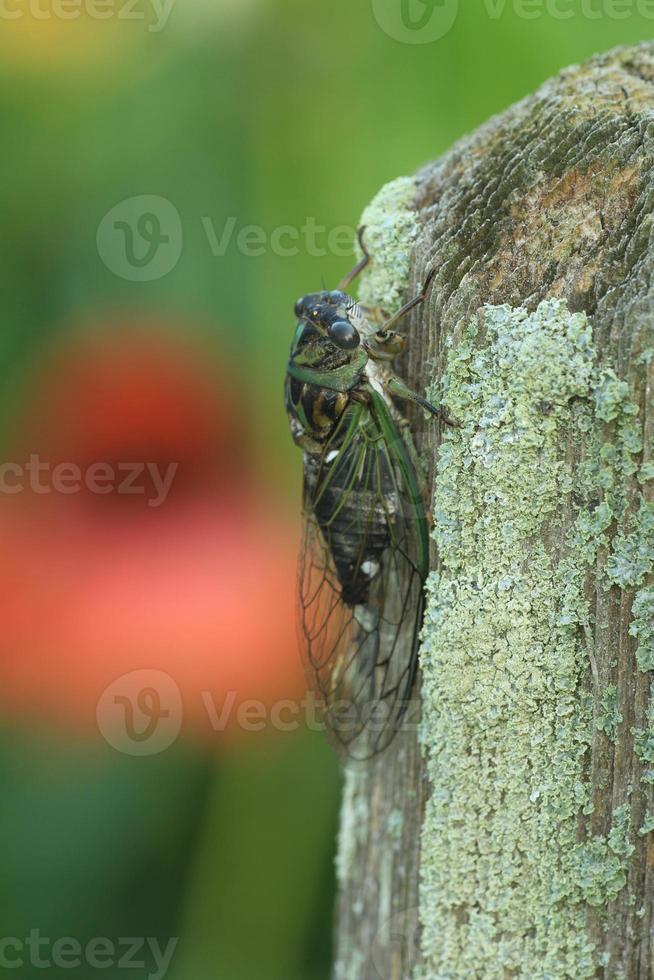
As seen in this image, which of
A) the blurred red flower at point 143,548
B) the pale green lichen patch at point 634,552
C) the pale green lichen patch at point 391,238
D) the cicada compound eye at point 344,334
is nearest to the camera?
the pale green lichen patch at point 634,552

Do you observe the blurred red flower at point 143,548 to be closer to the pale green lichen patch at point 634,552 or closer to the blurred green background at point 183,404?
the blurred green background at point 183,404

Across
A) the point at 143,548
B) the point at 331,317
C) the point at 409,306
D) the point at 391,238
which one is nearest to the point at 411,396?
the point at 409,306

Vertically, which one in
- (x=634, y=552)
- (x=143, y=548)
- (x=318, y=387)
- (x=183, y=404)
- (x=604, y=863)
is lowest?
(x=604, y=863)

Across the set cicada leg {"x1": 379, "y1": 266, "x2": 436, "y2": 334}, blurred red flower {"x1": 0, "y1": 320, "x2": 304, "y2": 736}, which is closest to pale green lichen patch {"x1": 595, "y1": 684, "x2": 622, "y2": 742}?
cicada leg {"x1": 379, "y1": 266, "x2": 436, "y2": 334}

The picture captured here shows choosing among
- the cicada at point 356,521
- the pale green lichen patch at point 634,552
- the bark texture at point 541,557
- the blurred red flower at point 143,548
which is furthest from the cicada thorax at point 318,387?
the blurred red flower at point 143,548

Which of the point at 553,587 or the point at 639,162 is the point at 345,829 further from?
the point at 639,162

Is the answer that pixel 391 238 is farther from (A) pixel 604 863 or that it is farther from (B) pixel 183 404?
(B) pixel 183 404

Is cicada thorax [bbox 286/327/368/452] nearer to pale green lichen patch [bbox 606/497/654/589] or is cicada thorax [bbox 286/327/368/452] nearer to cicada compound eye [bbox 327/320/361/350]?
cicada compound eye [bbox 327/320/361/350]
